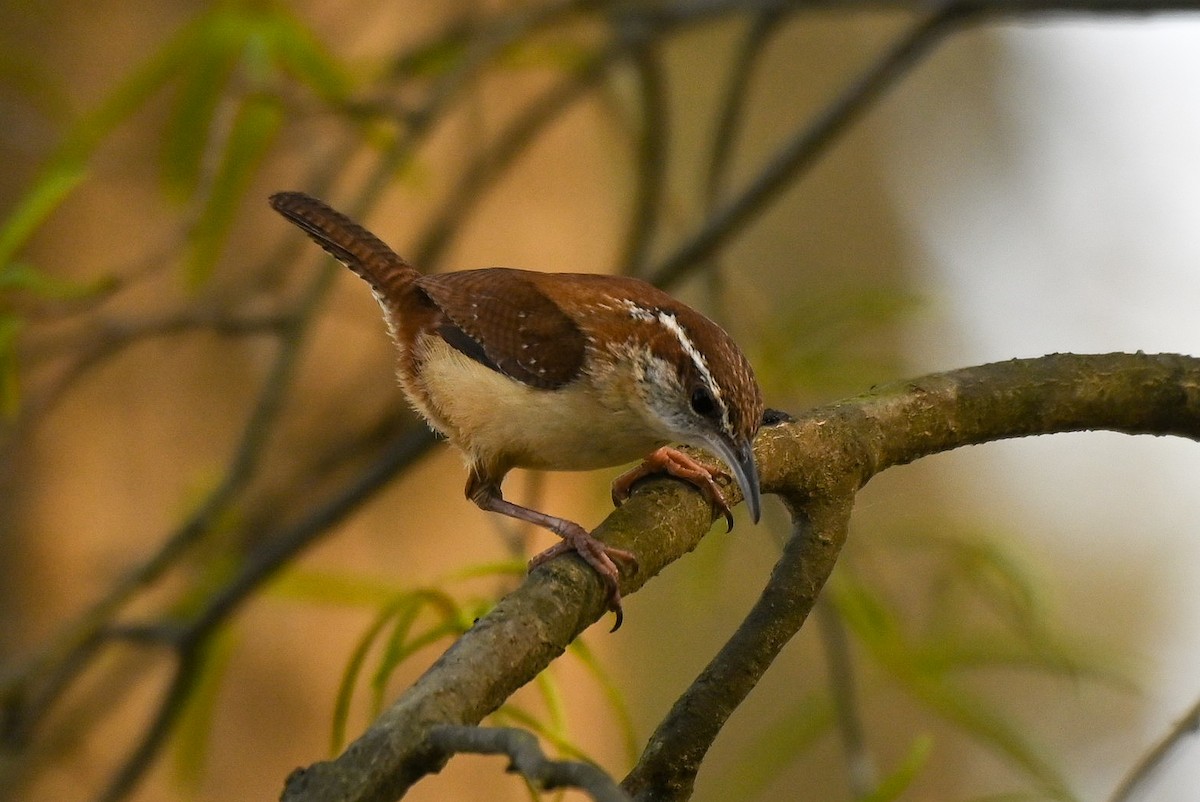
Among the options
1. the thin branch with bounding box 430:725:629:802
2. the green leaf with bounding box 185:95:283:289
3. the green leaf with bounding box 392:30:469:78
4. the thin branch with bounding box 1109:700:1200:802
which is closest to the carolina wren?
the green leaf with bounding box 185:95:283:289

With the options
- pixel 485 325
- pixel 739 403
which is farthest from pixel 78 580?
pixel 739 403

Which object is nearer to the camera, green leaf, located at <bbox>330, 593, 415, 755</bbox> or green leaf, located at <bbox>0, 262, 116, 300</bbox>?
green leaf, located at <bbox>330, 593, 415, 755</bbox>

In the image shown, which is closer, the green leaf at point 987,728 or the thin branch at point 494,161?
the green leaf at point 987,728

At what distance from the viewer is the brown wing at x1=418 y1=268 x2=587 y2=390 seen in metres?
2.46

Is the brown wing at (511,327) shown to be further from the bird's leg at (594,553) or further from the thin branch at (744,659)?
the thin branch at (744,659)

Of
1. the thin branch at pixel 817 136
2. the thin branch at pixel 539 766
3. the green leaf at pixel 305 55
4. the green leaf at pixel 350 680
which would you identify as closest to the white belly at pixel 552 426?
the green leaf at pixel 350 680

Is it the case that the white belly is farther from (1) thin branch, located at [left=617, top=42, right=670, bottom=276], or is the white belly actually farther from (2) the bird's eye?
(1) thin branch, located at [left=617, top=42, right=670, bottom=276]

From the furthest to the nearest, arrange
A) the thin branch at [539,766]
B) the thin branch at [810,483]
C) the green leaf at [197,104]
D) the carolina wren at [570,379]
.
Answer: the green leaf at [197,104], the carolina wren at [570,379], the thin branch at [810,483], the thin branch at [539,766]

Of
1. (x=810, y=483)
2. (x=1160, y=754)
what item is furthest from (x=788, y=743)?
(x=810, y=483)

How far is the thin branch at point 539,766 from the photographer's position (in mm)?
1031

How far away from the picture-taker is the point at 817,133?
3293 mm

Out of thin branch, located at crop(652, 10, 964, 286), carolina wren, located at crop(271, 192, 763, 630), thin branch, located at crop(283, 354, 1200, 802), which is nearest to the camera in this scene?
thin branch, located at crop(283, 354, 1200, 802)

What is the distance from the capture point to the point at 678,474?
2.15 m

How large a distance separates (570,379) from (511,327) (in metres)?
0.20
